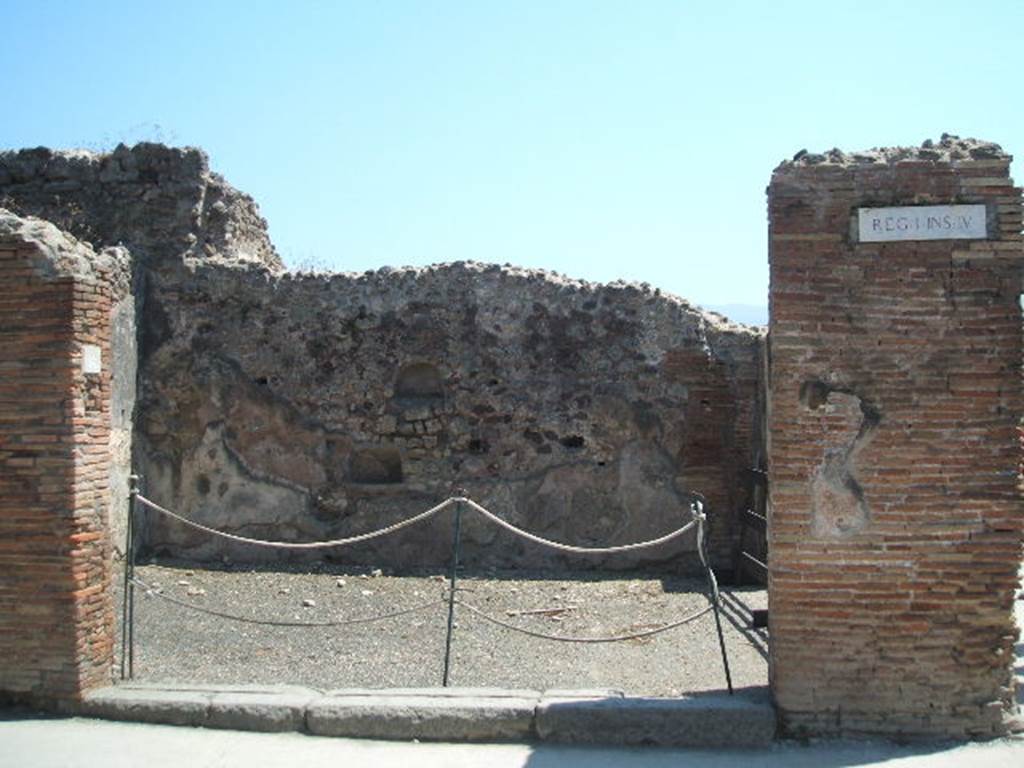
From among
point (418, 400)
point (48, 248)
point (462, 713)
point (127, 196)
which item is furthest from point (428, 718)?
point (127, 196)

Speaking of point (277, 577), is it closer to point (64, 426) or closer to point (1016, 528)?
point (64, 426)

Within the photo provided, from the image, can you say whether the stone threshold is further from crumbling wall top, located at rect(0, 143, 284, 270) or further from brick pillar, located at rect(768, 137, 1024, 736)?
crumbling wall top, located at rect(0, 143, 284, 270)

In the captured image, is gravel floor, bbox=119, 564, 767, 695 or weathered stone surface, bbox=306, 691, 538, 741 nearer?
weathered stone surface, bbox=306, 691, 538, 741

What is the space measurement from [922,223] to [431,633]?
14.1 ft

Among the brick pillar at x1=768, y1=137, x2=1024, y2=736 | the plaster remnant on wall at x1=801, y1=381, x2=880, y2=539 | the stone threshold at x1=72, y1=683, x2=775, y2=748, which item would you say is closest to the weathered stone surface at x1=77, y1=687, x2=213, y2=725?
the stone threshold at x1=72, y1=683, x2=775, y2=748

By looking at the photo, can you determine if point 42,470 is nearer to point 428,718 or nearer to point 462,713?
point 428,718

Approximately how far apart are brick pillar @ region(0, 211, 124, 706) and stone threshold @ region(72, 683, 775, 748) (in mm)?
339

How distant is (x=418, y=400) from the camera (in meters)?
10.2

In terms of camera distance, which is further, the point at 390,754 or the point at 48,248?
the point at 48,248

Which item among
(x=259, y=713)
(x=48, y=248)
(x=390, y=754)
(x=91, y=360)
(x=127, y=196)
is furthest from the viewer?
(x=127, y=196)

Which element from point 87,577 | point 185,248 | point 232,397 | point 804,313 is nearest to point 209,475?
point 232,397

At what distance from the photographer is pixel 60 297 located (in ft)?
17.5

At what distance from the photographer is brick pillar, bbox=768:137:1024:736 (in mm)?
4922

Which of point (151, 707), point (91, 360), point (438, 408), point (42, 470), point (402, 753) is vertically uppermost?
point (91, 360)
